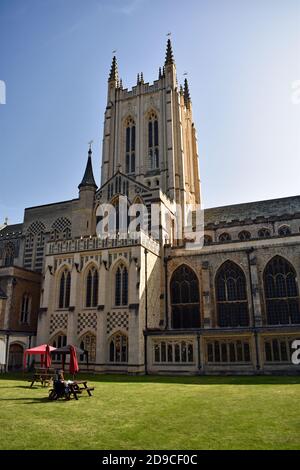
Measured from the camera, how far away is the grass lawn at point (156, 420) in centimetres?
798

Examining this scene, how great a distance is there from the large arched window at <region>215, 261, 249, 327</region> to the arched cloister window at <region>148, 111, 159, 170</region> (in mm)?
21945

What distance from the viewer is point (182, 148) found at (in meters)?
49.3

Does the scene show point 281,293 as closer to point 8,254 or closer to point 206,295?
point 206,295

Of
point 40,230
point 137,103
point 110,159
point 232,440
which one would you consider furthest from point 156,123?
point 232,440

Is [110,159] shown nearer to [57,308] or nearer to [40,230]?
[40,230]

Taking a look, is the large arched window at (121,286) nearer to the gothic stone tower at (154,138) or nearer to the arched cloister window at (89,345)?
the arched cloister window at (89,345)

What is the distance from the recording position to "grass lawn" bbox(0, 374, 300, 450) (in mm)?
7984

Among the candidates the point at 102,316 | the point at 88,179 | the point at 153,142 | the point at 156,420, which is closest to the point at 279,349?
the point at 102,316

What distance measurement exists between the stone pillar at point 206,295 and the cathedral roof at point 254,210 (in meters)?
11.0

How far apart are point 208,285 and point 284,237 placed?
800 cm

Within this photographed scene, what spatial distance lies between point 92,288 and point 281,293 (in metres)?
16.5

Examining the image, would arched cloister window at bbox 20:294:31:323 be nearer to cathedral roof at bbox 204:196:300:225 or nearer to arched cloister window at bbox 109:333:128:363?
arched cloister window at bbox 109:333:128:363

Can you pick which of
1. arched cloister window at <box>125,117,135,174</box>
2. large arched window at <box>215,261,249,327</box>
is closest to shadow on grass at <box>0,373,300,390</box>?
large arched window at <box>215,261,249,327</box>
